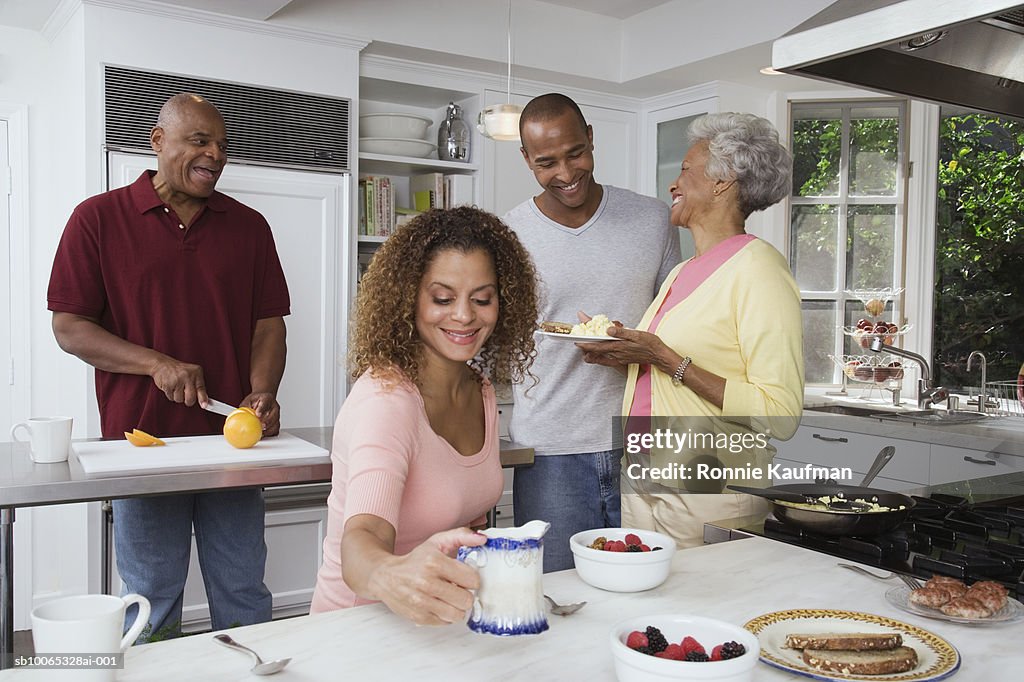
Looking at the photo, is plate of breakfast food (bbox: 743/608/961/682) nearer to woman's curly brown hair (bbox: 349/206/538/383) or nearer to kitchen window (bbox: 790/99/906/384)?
woman's curly brown hair (bbox: 349/206/538/383)

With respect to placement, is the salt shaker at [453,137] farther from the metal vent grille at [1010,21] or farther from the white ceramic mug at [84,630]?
the white ceramic mug at [84,630]

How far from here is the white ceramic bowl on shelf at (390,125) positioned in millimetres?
4273

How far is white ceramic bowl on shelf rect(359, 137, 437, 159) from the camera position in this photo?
4.23 metres

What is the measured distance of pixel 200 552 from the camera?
2.45 metres

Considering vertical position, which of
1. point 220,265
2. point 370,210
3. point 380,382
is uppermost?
point 370,210

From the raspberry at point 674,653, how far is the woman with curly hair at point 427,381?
417 mm

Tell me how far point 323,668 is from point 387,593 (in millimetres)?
116

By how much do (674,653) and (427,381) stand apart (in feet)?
2.45

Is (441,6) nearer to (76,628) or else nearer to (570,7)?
(570,7)

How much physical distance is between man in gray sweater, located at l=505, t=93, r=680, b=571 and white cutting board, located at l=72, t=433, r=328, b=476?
57 centimetres

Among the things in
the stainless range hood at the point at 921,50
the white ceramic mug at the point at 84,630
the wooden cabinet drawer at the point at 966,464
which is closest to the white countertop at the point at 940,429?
the wooden cabinet drawer at the point at 966,464

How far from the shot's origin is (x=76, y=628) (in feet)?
3.04

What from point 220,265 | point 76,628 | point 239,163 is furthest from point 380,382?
point 239,163

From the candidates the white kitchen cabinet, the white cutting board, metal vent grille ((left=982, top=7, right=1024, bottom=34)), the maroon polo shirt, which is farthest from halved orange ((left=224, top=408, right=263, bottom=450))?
metal vent grille ((left=982, top=7, right=1024, bottom=34))
